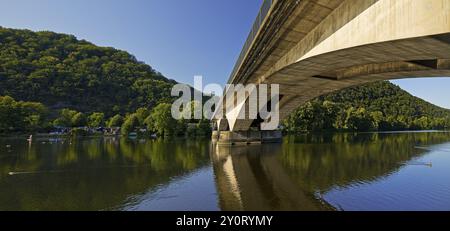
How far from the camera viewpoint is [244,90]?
3180 centimetres

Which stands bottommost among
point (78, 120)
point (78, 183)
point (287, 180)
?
point (78, 183)

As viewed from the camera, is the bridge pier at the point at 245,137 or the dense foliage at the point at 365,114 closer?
the bridge pier at the point at 245,137

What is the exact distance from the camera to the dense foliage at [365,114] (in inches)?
3356

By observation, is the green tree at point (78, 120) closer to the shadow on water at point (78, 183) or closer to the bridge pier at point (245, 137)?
the bridge pier at point (245, 137)

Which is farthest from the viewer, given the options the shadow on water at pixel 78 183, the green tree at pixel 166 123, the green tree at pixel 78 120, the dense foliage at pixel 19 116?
the green tree at pixel 78 120

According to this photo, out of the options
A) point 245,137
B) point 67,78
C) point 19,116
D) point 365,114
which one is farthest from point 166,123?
point 67,78

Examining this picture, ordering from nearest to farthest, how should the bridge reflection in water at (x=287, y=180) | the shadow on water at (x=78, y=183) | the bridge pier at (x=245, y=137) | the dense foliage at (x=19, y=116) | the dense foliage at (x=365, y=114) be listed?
the bridge reflection in water at (x=287, y=180) < the shadow on water at (x=78, y=183) < the bridge pier at (x=245, y=137) < the dense foliage at (x=19, y=116) < the dense foliage at (x=365, y=114)

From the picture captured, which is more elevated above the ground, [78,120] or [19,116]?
[19,116]

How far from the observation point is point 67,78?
123 meters

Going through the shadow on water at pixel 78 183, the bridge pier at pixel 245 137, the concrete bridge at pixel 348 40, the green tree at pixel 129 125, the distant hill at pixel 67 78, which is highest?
the distant hill at pixel 67 78

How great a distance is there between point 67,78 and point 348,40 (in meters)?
142

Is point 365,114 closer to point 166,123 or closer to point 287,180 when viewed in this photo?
point 166,123

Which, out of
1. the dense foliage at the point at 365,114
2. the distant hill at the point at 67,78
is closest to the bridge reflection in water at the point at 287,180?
the dense foliage at the point at 365,114

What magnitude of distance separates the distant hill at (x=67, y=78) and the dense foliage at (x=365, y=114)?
7705cm
